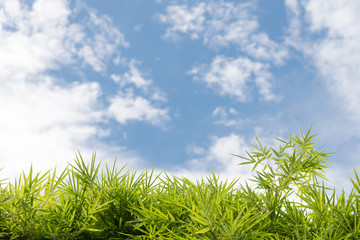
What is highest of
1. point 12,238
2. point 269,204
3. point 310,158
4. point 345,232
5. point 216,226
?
point 310,158

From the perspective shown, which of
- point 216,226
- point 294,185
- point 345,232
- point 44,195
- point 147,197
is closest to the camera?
point 216,226

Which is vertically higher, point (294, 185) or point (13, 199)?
point (294, 185)

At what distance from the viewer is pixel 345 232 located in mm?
1989

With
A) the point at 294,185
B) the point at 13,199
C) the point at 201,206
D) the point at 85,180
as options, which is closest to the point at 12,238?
the point at 13,199

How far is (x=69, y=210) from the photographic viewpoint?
6.98 ft

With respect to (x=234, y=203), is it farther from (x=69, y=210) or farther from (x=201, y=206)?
(x=69, y=210)

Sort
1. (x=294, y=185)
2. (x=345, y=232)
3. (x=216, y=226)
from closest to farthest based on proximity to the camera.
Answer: (x=216, y=226), (x=345, y=232), (x=294, y=185)

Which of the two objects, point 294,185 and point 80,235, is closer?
point 80,235

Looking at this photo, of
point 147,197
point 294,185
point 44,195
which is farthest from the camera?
point 294,185

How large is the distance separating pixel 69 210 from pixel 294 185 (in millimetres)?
1394

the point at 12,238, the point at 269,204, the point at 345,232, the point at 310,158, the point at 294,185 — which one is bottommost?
the point at 12,238

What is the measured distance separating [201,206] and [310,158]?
3.56ft

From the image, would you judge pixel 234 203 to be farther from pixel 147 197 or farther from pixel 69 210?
pixel 69 210

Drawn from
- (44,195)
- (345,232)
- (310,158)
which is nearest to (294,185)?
(310,158)
